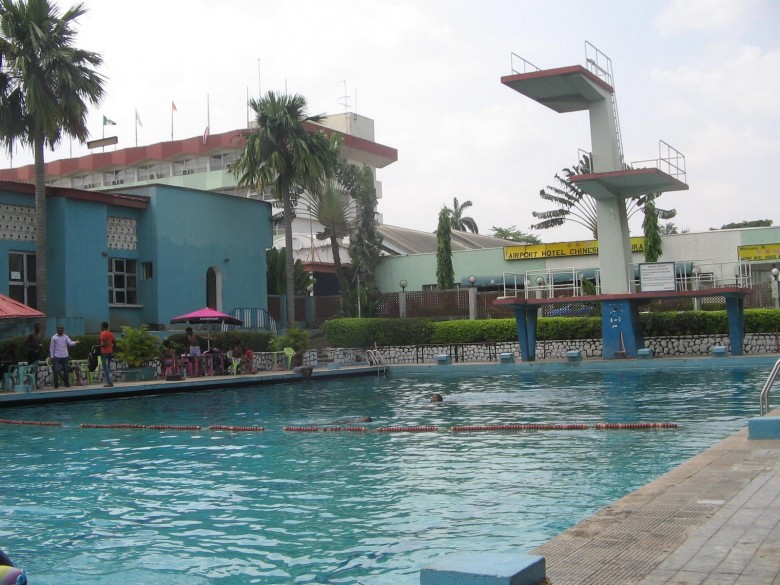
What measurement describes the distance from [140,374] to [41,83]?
29.0ft

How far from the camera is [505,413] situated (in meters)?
17.0

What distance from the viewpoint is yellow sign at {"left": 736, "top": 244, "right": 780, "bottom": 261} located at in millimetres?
39219

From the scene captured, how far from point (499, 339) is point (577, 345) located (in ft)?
10.4

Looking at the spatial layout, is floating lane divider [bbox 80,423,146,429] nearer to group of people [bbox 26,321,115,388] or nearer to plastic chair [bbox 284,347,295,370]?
group of people [bbox 26,321,115,388]

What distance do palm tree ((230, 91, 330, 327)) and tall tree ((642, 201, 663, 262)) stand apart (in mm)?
14676

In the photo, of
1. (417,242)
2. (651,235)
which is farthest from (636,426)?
(417,242)

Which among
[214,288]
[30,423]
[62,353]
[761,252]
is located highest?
[761,252]

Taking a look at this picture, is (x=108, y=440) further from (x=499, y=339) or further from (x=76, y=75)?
(x=499, y=339)

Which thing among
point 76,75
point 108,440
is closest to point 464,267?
point 76,75

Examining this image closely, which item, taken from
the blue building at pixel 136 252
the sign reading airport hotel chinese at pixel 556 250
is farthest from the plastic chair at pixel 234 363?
the sign reading airport hotel chinese at pixel 556 250

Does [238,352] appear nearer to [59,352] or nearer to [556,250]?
[59,352]

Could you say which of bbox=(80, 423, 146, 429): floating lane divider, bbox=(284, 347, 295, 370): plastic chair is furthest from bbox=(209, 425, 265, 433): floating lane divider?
bbox=(284, 347, 295, 370): plastic chair

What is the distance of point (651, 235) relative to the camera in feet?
133

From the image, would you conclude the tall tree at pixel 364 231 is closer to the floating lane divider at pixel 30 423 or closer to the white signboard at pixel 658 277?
the white signboard at pixel 658 277
